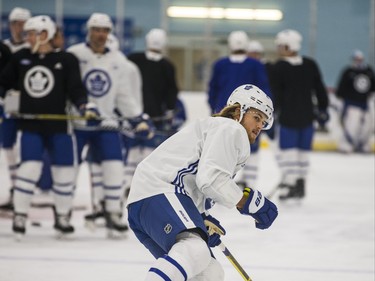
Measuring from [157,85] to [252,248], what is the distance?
7.44 ft

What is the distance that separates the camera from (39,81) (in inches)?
199

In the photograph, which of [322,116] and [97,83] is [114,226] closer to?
[97,83]

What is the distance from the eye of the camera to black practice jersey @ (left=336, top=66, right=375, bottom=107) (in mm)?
11570

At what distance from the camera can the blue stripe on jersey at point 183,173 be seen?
291cm

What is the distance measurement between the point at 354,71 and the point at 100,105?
677 cm

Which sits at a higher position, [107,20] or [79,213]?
[107,20]

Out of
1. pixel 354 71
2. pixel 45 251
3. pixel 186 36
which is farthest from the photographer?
pixel 186 36

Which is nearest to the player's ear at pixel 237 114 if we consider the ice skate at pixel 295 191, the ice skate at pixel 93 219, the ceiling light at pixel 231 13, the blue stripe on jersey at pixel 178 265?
the blue stripe on jersey at pixel 178 265

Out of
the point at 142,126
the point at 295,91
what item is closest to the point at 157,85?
the point at 295,91

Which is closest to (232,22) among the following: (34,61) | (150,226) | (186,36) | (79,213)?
(186,36)

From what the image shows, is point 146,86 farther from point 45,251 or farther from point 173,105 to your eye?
point 45,251

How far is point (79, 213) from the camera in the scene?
6.30 m

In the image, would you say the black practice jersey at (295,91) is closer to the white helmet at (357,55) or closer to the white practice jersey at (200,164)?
the white practice jersey at (200,164)

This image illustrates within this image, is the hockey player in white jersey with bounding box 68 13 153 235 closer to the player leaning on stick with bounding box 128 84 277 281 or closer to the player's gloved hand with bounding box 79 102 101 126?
the player's gloved hand with bounding box 79 102 101 126
